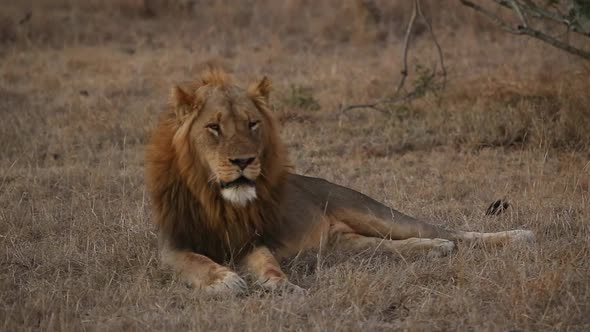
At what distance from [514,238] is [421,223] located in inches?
18.9

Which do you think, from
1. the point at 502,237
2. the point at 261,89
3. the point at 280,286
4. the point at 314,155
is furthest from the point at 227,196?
the point at 314,155

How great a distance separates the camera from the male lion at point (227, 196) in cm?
395

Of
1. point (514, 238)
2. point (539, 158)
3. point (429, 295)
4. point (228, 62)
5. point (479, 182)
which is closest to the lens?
point (429, 295)

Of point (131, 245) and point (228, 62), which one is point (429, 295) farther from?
point (228, 62)

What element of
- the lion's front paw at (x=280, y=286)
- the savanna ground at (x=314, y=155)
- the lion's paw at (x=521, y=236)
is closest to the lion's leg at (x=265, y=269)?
the lion's front paw at (x=280, y=286)

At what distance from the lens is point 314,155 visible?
696 cm

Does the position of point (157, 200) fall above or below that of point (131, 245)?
above

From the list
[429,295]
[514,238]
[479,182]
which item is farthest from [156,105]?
[429,295]

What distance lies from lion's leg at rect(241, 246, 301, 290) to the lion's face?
287 mm

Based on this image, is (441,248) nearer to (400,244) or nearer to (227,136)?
(400,244)

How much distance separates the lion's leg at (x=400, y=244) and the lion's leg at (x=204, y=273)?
855 mm

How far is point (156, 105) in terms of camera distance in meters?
8.56

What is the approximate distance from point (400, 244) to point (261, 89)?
3.33 ft

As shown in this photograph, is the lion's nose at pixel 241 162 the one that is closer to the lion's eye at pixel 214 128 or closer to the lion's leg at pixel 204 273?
the lion's eye at pixel 214 128
